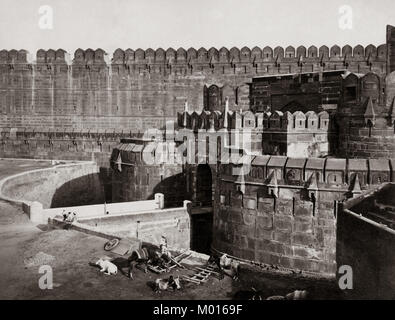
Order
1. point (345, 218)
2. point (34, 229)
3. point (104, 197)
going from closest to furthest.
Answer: point (345, 218) < point (34, 229) < point (104, 197)

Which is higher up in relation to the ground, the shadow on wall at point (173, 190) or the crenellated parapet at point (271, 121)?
the crenellated parapet at point (271, 121)

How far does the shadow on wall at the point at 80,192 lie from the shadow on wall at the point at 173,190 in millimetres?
5372

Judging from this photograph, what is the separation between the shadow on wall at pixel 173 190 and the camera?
2094 cm

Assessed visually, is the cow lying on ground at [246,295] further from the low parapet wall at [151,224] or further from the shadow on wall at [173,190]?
the shadow on wall at [173,190]

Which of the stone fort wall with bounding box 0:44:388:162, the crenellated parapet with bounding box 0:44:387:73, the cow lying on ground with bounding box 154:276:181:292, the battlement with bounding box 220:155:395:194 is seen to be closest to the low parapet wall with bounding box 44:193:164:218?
the battlement with bounding box 220:155:395:194

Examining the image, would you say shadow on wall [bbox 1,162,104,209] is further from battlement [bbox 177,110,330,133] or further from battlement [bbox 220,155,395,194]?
battlement [bbox 220,155,395,194]

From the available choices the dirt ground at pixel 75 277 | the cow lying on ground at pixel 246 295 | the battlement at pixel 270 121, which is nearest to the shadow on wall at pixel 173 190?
the battlement at pixel 270 121

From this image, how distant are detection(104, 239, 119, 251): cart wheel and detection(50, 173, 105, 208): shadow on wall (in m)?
12.7

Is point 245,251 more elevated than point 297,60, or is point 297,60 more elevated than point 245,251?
point 297,60

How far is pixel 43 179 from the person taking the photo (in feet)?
72.3

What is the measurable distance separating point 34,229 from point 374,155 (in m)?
11.8

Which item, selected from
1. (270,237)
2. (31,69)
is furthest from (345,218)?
(31,69)
